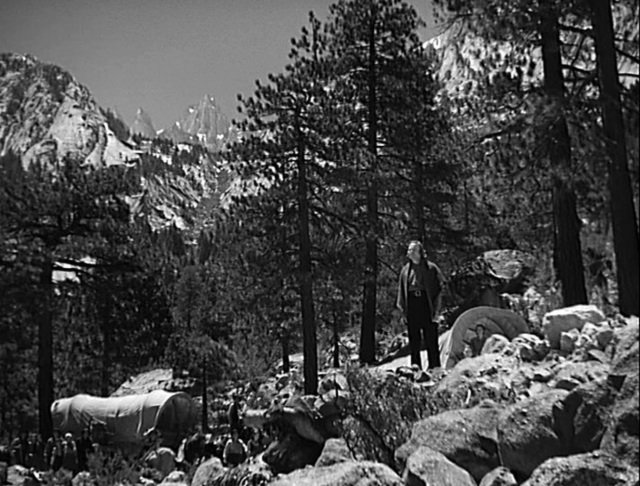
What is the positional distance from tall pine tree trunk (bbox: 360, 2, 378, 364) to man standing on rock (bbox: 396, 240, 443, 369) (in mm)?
7325

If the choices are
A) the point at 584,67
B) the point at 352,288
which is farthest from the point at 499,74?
the point at 352,288

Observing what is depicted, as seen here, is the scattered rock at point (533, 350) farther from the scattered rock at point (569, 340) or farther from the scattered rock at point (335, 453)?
the scattered rock at point (335, 453)

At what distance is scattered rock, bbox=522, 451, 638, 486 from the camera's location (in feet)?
10.4

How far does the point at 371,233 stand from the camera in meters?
16.2

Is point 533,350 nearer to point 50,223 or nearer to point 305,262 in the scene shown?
point 305,262

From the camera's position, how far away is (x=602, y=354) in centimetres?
522

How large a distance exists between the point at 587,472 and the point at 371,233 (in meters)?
12.8

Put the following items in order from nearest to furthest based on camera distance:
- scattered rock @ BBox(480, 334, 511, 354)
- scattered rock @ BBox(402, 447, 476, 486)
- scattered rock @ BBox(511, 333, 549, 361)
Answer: scattered rock @ BBox(402, 447, 476, 486), scattered rock @ BBox(511, 333, 549, 361), scattered rock @ BBox(480, 334, 511, 354)

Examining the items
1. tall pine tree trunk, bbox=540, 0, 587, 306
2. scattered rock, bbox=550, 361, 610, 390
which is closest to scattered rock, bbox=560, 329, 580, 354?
scattered rock, bbox=550, 361, 610, 390

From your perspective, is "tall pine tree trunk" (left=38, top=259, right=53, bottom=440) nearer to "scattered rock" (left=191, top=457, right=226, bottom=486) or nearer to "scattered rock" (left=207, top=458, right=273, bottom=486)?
"scattered rock" (left=191, top=457, right=226, bottom=486)

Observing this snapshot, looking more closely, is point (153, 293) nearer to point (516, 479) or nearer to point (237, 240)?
point (237, 240)

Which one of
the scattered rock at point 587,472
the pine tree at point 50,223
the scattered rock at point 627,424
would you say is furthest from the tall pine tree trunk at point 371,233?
the scattered rock at point 627,424

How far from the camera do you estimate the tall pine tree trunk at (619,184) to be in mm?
4281

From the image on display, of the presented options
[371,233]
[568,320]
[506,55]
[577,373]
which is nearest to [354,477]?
[577,373]
